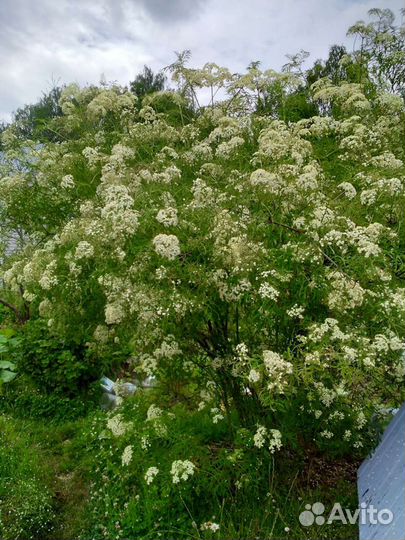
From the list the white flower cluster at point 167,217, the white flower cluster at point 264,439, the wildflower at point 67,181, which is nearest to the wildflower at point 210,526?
the white flower cluster at point 264,439

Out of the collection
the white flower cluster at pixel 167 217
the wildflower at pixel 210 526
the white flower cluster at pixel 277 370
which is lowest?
the wildflower at pixel 210 526

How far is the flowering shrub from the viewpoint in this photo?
8.64 ft

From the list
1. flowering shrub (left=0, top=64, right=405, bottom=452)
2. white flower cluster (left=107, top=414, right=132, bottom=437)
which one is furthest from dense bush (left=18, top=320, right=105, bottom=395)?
Answer: white flower cluster (left=107, top=414, right=132, bottom=437)

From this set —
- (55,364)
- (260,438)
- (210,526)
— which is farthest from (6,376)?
(260,438)

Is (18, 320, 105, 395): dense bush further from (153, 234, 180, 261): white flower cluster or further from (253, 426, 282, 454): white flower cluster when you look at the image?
(153, 234, 180, 261): white flower cluster

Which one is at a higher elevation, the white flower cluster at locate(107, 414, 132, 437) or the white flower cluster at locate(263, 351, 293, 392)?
the white flower cluster at locate(263, 351, 293, 392)

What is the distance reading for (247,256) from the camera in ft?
8.68

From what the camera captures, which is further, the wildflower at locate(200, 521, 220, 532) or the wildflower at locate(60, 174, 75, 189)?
the wildflower at locate(60, 174, 75, 189)

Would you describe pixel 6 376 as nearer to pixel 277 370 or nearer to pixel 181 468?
pixel 181 468

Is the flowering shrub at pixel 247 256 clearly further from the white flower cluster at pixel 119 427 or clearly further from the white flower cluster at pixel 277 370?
the white flower cluster at pixel 119 427

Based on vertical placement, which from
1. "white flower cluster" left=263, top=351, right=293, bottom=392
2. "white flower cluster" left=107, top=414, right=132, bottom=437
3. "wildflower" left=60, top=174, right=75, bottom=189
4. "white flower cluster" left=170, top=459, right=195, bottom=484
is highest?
"wildflower" left=60, top=174, right=75, bottom=189

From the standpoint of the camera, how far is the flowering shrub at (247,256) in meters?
2.63

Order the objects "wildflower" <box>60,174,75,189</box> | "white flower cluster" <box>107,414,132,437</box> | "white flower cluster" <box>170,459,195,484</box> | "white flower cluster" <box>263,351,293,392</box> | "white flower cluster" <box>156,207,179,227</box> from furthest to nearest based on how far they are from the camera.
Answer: "white flower cluster" <box>107,414,132,437</box> < "wildflower" <box>60,174,75,189</box> < "white flower cluster" <box>170,459,195,484</box> < "white flower cluster" <box>156,207,179,227</box> < "white flower cluster" <box>263,351,293,392</box>

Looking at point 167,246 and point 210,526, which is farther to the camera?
point 210,526
